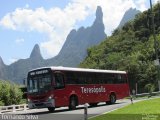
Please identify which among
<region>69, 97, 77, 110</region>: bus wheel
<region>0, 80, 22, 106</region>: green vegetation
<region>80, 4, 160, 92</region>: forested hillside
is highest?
<region>80, 4, 160, 92</region>: forested hillside

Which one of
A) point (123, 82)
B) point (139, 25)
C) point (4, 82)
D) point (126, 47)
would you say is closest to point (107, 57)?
point (126, 47)

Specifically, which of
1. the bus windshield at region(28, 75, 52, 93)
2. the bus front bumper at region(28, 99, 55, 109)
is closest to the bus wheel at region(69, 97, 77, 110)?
the bus front bumper at region(28, 99, 55, 109)

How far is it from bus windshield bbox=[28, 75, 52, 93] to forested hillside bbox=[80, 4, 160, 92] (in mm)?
43451

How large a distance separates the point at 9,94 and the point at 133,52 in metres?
49.1

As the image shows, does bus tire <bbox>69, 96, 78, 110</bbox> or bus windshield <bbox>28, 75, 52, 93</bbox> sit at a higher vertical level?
bus windshield <bbox>28, 75, 52, 93</bbox>

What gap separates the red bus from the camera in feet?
91.8

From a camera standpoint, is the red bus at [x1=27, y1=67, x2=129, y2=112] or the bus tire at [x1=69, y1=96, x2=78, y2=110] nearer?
the red bus at [x1=27, y1=67, x2=129, y2=112]

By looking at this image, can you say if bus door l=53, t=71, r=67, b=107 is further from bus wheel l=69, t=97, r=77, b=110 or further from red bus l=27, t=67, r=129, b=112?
bus wheel l=69, t=97, r=77, b=110

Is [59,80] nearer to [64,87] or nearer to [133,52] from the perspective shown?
[64,87]

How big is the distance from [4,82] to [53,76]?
84.8ft

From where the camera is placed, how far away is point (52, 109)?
29484mm

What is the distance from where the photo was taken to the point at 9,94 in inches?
1997

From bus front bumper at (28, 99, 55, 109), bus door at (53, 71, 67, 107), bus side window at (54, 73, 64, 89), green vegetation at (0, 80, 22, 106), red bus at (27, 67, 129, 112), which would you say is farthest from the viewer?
green vegetation at (0, 80, 22, 106)

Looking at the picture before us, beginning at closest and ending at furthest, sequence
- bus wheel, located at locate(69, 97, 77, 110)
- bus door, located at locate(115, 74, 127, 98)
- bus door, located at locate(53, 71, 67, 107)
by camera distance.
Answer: bus door, located at locate(53, 71, 67, 107) < bus wheel, located at locate(69, 97, 77, 110) < bus door, located at locate(115, 74, 127, 98)
